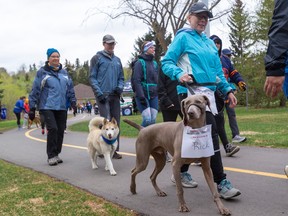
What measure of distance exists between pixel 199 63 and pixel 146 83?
9.76 feet

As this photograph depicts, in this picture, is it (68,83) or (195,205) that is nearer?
(195,205)

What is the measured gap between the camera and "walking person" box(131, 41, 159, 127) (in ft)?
23.2

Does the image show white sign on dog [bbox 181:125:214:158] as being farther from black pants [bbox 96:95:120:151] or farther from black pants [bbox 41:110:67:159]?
black pants [bbox 41:110:67:159]

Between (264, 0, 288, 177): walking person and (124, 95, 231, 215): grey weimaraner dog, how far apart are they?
0.82 metres

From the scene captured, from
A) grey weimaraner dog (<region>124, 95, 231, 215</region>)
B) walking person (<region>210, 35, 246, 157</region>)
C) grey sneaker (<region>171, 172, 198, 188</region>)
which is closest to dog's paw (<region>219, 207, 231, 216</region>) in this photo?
grey weimaraner dog (<region>124, 95, 231, 215</region>)

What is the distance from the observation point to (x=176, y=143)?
13.3 feet

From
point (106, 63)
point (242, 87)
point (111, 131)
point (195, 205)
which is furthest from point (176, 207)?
point (106, 63)

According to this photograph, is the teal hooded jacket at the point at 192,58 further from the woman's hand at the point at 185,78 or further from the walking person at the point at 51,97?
the walking person at the point at 51,97

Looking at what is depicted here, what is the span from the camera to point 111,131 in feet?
21.1

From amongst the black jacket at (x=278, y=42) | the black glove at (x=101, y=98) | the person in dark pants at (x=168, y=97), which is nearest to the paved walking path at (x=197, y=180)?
the person in dark pants at (x=168, y=97)

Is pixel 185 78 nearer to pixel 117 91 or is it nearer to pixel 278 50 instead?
pixel 278 50

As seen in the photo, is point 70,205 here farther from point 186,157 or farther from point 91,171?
point 91,171

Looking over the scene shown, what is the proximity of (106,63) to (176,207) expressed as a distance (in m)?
4.06

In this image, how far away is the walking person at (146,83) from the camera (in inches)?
278
